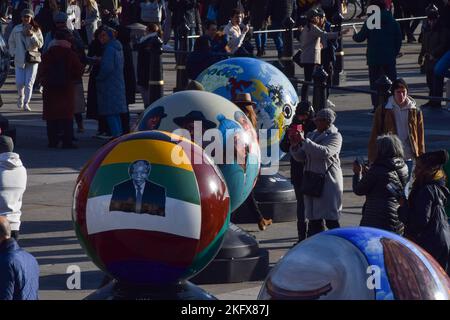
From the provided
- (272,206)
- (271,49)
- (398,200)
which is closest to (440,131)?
(272,206)

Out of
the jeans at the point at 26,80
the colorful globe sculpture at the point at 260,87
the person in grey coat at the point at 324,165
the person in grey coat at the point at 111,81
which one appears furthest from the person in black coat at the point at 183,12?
the person in grey coat at the point at 324,165

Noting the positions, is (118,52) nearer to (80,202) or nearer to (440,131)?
(440,131)

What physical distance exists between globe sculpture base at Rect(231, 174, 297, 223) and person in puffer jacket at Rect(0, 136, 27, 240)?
3231 mm

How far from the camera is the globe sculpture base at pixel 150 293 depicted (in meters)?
7.26

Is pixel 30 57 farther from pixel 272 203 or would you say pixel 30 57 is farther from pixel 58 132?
pixel 272 203

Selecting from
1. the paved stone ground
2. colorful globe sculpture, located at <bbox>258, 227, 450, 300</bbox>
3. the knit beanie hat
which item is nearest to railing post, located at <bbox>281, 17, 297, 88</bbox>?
the paved stone ground

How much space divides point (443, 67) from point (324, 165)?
9.96 meters

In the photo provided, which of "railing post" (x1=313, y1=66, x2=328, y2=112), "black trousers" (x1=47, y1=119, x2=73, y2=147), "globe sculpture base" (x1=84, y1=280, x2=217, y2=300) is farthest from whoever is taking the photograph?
"black trousers" (x1=47, y1=119, x2=73, y2=147)

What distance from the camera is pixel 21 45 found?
20984 millimetres

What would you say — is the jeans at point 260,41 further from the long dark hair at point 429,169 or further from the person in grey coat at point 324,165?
the long dark hair at point 429,169

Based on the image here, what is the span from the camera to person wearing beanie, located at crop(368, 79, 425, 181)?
1248 cm

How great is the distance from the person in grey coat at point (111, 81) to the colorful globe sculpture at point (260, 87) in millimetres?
4333

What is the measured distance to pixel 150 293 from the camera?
729 centimetres

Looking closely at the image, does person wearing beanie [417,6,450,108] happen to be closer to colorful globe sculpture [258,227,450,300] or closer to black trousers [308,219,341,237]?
black trousers [308,219,341,237]
